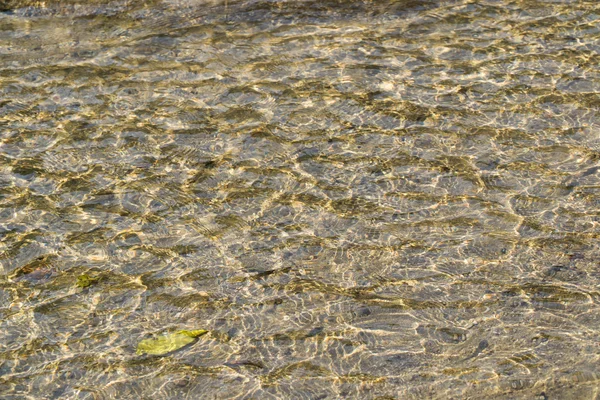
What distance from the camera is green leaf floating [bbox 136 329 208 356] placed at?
4.42 m

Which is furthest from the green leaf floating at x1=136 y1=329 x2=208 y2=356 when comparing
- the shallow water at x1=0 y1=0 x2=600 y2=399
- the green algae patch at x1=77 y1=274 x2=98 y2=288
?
the green algae patch at x1=77 y1=274 x2=98 y2=288

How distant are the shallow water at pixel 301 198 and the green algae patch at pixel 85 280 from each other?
0.08 feet

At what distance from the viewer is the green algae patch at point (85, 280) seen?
4863mm

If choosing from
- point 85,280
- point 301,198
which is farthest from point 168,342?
point 301,198

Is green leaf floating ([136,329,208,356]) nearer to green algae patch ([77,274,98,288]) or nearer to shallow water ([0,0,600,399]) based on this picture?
shallow water ([0,0,600,399])

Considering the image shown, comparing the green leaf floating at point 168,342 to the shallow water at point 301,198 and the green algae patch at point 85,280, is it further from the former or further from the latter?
the green algae patch at point 85,280

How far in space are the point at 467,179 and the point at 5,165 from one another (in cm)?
313

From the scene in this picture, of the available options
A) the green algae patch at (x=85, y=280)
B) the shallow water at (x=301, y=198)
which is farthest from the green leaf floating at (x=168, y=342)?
the green algae patch at (x=85, y=280)

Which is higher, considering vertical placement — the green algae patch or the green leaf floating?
the green algae patch

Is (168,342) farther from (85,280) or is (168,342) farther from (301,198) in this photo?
(301,198)

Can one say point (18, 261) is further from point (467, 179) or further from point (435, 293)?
point (467, 179)

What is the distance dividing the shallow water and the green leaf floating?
47mm

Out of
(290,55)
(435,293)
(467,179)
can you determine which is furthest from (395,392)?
(290,55)

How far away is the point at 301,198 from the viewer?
18.2 feet
